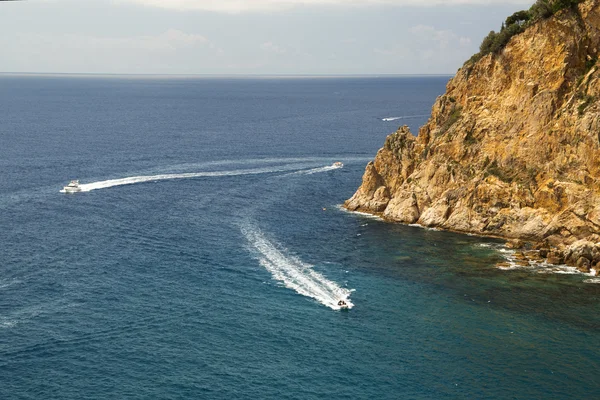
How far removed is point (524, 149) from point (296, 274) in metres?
49.7

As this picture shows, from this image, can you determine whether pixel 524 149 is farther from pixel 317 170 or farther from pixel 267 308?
pixel 317 170

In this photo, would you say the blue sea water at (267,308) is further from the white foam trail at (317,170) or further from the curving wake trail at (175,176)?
the white foam trail at (317,170)

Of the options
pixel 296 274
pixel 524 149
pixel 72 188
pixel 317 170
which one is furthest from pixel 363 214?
pixel 72 188

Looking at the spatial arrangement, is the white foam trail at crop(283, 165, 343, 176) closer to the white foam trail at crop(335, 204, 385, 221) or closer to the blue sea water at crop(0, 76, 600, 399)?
the blue sea water at crop(0, 76, 600, 399)

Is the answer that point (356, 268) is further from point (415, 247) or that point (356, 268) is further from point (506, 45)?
point (506, 45)

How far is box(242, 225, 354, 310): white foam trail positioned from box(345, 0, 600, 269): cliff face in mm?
30414

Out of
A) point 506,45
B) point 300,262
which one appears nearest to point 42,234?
point 300,262

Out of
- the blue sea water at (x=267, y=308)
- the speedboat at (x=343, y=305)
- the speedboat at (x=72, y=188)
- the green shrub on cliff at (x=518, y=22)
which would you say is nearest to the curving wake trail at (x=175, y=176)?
the speedboat at (x=72, y=188)

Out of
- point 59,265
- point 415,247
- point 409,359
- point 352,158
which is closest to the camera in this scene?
point 409,359

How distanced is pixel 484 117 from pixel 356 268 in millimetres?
44492

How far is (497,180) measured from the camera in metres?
120

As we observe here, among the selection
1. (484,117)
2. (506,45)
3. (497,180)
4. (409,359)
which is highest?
(506,45)

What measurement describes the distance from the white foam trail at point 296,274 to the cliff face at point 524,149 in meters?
30.4

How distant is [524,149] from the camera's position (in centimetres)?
11975
